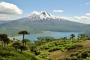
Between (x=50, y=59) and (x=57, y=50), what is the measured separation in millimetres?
25459

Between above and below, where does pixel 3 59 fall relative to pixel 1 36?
below

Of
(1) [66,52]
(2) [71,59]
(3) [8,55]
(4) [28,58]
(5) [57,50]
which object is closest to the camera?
(3) [8,55]

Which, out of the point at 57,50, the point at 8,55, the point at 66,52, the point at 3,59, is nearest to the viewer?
the point at 3,59

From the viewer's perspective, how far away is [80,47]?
12925 cm

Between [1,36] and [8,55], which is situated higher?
[1,36]

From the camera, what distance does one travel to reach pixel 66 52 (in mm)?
126688

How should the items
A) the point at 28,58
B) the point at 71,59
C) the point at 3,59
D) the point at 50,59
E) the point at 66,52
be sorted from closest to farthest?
1. the point at 3,59
2. the point at 28,58
3. the point at 71,59
4. the point at 50,59
5. the point at 66,52

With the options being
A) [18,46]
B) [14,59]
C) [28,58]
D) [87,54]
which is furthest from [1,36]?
[87,54]

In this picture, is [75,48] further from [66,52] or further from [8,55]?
[8,55]

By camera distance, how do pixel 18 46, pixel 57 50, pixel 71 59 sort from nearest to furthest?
pixel 71 59 < pixel 18 46 < pixel 57 50

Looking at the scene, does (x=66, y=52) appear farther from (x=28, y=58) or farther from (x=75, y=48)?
(x=28, y=58)

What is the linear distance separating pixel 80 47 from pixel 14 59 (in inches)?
2445

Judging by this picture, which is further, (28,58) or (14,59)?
(28,58)

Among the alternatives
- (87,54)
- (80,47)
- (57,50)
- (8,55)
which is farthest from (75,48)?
(8,55)
